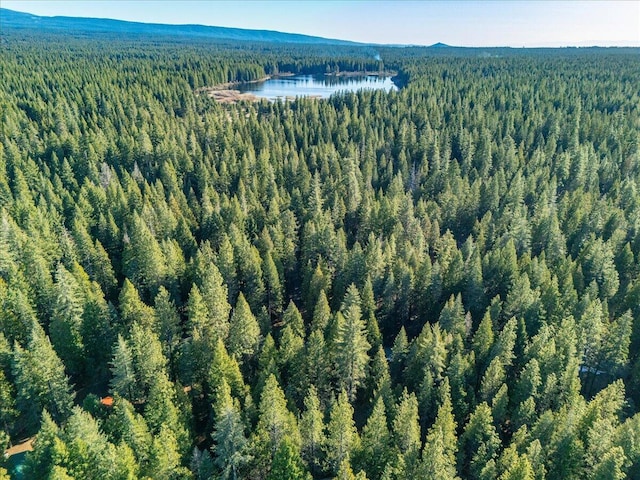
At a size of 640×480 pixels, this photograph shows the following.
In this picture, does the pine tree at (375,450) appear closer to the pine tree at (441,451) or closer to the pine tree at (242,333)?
the pine tree at (441,451)

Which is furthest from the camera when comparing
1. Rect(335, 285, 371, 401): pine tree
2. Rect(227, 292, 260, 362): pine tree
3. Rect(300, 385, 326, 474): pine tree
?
Rect(227, 292, 260, 362): pine tree

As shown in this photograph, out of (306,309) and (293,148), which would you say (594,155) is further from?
(306,309)

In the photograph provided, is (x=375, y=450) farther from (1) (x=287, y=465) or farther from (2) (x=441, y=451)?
(1) (x=287, y=465)

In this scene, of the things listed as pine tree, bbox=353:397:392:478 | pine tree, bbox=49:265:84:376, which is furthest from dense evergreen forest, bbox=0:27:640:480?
pine tree, bbox=49:265:84:376

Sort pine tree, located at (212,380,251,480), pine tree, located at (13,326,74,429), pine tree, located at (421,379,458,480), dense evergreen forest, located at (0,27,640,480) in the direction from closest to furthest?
1. pine tree, located at (421,379,458,480)
2. pine tree, located at (212,380,251,480)
3. dense evergreen forest, located at (0,27,640,480)
4. pine tree, located at (13,326,74,429)

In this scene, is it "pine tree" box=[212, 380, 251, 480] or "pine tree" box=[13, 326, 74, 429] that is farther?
"pine tree" box=[13, 326, 74, 429]

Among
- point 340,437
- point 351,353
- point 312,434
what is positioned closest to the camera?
point 340,437

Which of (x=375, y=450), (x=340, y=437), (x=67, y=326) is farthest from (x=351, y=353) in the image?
(x=67, y=326)

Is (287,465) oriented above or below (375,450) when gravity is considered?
above

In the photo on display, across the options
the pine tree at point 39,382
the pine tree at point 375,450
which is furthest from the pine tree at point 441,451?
the pine tree at point 39,382

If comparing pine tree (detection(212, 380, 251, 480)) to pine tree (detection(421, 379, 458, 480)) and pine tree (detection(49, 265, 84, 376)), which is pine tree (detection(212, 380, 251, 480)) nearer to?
pine tree (detection(421, 379, 458, 480))
